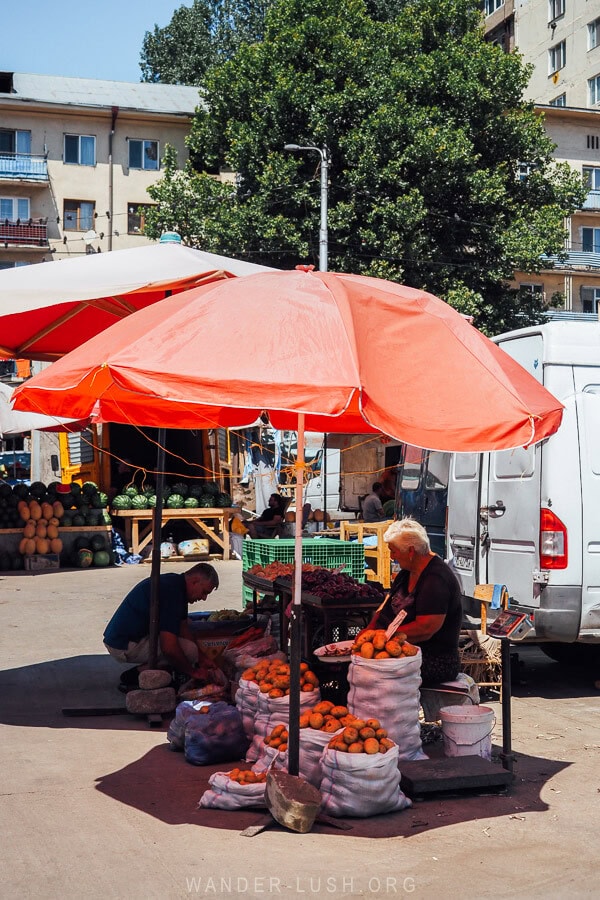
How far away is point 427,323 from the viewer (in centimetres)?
524

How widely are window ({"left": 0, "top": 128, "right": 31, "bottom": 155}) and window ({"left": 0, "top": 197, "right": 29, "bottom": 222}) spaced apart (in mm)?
1997

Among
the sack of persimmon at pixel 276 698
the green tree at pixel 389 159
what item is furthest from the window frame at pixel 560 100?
the sack of persimmon at pixel 276 698

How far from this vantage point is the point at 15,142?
40938mm

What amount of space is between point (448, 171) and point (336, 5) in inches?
260

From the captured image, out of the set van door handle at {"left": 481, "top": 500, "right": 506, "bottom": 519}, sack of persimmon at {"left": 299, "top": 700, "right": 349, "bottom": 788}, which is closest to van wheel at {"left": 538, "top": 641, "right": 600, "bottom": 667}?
van door handle at {"left": 481, "top": 500, "right": 506, "bottom": 519}

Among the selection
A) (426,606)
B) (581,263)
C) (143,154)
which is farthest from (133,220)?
(426,606)

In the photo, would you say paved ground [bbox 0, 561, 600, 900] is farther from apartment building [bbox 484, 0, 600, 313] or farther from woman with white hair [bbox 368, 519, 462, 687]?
apartment building [bbox 484, 0, 600, 313]

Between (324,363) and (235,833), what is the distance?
7.63ft

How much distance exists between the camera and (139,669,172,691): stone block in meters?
7.38

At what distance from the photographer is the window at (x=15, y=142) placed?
134 ft

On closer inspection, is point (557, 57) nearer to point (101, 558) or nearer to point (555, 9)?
point (555, 9)

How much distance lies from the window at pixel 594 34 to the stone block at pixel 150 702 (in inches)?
1872

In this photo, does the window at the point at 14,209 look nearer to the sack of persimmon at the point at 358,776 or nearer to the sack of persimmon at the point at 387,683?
the sack of persimmon at the point at 387,683

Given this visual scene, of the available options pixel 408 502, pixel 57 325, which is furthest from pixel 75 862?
pixel 408 502
